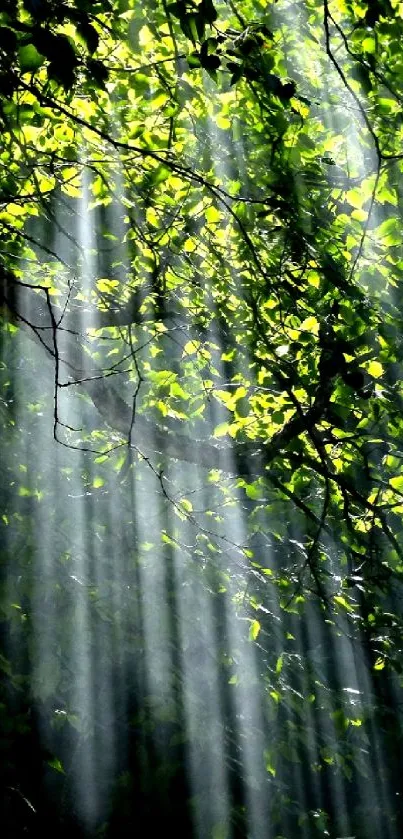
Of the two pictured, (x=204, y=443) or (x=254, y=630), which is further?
(x=204, y=443)

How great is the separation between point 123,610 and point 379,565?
43.3 inches

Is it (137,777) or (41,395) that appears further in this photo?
(41,395)

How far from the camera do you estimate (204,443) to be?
3641 mm

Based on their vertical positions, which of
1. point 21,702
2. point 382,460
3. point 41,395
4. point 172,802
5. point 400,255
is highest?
point 400,255

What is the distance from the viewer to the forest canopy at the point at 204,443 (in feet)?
9.25

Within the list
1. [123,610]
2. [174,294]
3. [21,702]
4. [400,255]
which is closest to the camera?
[21,702]

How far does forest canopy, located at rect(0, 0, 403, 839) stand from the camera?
111 inches

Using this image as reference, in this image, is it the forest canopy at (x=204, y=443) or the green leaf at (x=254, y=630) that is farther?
the green leaf at (x=254, y=630)

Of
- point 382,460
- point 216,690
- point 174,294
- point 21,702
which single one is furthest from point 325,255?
point 21,702

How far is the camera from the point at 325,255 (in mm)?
Answer: 3240

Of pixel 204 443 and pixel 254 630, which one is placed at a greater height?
pixel 204 443

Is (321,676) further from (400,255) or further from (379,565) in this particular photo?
A: (400,255)

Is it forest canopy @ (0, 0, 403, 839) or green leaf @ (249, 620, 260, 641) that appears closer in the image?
forest canopy @ (0, 0, 403, 839)

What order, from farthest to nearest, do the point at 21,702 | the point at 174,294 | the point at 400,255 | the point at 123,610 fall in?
the point at 174,294 → the point at 400,255 → the point at 123,610 → the point at 21,702
